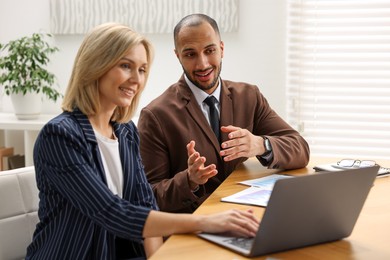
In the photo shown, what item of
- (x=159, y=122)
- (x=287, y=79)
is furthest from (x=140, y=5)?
(x=159, y=122)

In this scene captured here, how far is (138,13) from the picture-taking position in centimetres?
393

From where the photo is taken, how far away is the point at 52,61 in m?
4.13

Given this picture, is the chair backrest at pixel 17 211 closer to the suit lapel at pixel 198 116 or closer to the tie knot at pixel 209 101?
the suit lapel at pixel 198 116

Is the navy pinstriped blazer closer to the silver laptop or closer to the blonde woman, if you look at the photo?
the blonde woman

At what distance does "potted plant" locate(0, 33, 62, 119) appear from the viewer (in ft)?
12.6

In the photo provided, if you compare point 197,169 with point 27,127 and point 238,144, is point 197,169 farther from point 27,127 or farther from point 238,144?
point 27,127

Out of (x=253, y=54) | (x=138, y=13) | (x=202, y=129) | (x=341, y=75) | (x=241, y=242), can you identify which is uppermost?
(x=138, y=13)

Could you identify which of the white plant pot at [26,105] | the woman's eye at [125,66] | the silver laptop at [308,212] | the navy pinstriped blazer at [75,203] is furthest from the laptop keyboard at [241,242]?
the white plant pot at [26,105]

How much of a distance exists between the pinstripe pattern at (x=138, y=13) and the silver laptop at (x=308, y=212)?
230 centimetres

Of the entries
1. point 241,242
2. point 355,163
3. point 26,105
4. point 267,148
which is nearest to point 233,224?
point 241,242

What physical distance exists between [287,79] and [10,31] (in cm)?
190

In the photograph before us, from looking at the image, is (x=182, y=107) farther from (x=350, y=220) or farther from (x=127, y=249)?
(x=350, y=220)

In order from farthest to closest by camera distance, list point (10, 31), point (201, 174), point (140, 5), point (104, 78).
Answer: point (10, 31) < point (140, 5) < point (201, 174) < point (104, 78)

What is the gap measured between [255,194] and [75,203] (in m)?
0.62
